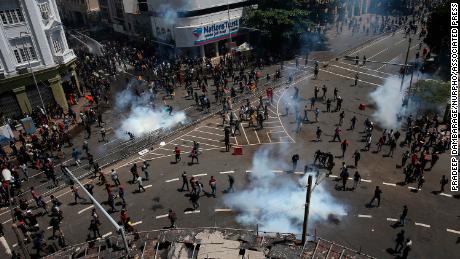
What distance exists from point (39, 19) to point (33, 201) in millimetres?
20537

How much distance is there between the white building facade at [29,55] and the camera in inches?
1412

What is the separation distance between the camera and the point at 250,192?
82.3 ft

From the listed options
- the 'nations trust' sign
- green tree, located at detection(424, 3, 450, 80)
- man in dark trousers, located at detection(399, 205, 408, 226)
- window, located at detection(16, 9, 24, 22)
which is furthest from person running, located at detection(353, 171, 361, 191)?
window, located at detection(16, 9, 24, 22)

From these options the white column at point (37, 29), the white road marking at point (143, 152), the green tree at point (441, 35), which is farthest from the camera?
the green tree at point (441, 35)

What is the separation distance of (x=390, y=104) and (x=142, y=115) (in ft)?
82.0

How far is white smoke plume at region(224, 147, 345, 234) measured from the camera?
22.2m

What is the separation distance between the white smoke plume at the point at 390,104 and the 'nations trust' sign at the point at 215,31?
924 inches

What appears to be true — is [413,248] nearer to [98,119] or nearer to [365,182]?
[365,182]

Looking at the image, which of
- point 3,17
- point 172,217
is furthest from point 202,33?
point 172,217

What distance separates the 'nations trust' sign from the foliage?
2865 cm

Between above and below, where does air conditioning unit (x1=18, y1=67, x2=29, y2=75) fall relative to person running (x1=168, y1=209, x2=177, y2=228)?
above

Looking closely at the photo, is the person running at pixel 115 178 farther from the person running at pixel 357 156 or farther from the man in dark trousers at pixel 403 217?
the man in dark trousers at pixel 403 217

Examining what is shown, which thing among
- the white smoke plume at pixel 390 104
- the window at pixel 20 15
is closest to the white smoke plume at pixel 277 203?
the white smoke plume at pixel 390 104

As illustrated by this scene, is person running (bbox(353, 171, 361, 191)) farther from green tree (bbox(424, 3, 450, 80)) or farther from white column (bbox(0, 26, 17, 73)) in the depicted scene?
white column (bbox(0, 26, 17, 73))
